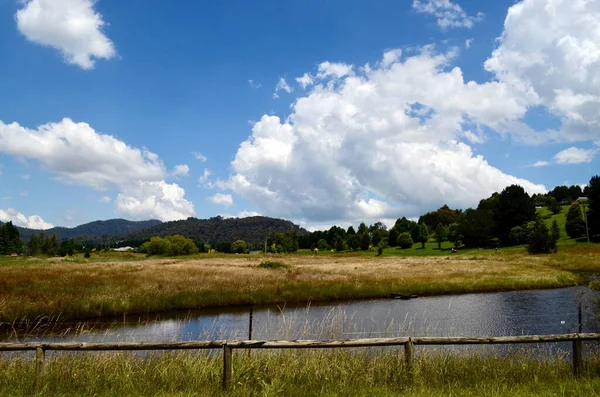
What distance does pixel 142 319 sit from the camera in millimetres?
27344

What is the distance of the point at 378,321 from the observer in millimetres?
24594

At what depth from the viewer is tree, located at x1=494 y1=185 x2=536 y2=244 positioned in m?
109

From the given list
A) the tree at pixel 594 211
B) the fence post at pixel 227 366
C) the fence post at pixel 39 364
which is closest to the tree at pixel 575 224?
the tree at pixel 594 211

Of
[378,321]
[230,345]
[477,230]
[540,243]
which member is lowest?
[378,321]

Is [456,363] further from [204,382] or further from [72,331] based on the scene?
[72,331]

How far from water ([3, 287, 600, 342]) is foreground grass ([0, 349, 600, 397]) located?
5.05 metres

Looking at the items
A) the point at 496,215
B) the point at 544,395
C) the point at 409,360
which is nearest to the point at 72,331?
the point at 409,360

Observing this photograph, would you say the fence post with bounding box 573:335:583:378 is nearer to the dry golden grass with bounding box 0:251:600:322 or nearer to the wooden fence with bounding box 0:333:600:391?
the wooden fence with bounding box 0:333:600:391

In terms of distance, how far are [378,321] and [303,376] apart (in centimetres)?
1521

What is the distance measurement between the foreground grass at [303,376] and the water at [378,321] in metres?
5.05

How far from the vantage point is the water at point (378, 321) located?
66.6 feet

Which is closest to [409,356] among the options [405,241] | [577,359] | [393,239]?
[577,359]

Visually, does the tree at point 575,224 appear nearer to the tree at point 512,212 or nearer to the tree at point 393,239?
the tree at point 512,212

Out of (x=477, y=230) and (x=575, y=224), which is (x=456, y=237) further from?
(x=575, y=224)
